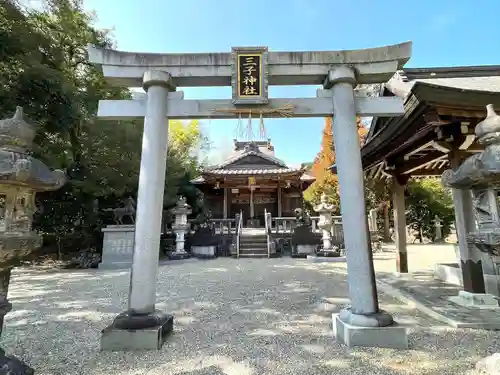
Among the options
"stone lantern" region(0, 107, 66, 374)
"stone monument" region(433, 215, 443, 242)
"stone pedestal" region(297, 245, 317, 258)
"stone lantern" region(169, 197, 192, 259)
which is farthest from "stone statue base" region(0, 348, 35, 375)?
"stone monument" region(433, 215, 443, 242)

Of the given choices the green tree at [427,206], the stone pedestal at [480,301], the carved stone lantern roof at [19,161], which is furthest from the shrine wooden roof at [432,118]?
the green tree at [427,206]

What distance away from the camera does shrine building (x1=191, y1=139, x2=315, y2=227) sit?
18.8 metres

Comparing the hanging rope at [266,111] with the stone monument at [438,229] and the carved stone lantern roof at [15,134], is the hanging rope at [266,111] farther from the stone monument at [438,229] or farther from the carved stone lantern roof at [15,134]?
the stone monument at [438,229]

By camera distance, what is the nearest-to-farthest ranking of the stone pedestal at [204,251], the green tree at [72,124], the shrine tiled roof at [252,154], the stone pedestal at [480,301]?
the stone pedestal at [480,301]
the green tree at [72,124]
the stone pedestal at [204,251]
the shrine tiled roof at [252,154]

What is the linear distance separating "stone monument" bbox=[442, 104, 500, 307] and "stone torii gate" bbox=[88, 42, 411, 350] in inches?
41.3

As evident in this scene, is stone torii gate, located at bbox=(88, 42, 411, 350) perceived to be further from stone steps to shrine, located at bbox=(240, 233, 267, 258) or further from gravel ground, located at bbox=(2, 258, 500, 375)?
stone steps to shrine, located at bbox=(240, 233, 267, 258)

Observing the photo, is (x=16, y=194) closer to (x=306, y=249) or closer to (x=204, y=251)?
(x=204, y=251)

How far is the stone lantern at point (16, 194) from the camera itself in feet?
7.57

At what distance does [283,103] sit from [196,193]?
17.8 meters

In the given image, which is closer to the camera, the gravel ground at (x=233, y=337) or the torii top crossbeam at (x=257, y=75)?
the gravel ground at (x=233, y=337)

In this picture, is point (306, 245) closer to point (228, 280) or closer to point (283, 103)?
point (228, 280)

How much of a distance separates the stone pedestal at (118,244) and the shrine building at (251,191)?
25.4 feet

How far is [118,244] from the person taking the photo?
1130 cm

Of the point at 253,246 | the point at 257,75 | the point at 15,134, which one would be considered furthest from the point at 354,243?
the point at 253,246
